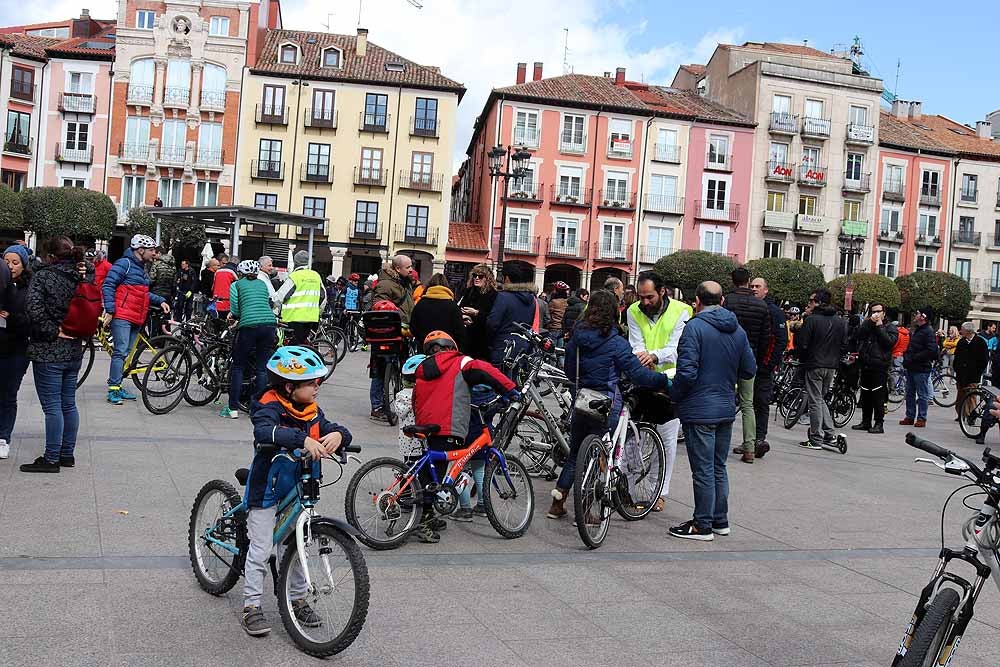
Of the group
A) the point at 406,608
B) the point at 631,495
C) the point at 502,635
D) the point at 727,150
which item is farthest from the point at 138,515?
the point at 727,150

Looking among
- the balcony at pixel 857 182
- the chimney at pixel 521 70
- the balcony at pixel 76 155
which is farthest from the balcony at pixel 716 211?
the balcony at pixel 76 155

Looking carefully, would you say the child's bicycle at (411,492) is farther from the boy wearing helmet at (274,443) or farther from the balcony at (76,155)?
the balcony at (76,155)

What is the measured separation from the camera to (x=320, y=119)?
168ft

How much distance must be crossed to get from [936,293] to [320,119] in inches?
1342

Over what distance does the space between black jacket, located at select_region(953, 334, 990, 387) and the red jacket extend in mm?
12735

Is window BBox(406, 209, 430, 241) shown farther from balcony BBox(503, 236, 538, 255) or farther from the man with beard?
the man with beard

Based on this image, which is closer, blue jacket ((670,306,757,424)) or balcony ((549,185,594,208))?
blue jacket ((670,306,757,424))

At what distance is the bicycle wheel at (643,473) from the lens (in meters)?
8.04

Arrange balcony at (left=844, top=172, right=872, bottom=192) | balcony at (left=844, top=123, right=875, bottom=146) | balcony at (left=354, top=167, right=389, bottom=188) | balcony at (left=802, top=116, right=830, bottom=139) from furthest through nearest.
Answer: balcony at (left=844, top=172, right=872, bottom=192) < balcony at (left=844, top=123, right=875, bottom=146) < balcony at (left=802, top=116, right=830, bottom=139) < balcony at (left=354, top=167, right=389, bottom=188)

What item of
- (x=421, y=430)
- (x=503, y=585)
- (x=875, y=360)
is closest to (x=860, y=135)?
(x=875, y=360)

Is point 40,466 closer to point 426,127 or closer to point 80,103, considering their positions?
point 426,127

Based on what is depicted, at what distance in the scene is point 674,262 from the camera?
52.4 m

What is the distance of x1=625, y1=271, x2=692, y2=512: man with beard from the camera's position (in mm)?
8555

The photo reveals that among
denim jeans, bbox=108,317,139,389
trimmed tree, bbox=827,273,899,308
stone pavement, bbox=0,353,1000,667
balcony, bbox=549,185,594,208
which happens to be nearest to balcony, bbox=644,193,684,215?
balcony, bbox=549,185,594,208
